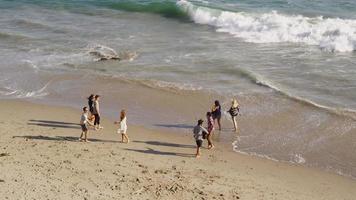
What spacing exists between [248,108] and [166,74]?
499 cm

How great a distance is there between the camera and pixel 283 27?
32.2 m

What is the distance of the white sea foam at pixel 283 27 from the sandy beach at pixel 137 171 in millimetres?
13846

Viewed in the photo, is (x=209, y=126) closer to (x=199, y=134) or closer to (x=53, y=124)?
(x=199, y=134)

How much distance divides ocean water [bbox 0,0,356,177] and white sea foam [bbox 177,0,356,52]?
60mm

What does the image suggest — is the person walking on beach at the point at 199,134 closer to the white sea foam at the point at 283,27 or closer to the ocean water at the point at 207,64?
the ocean water at the point at 207,64

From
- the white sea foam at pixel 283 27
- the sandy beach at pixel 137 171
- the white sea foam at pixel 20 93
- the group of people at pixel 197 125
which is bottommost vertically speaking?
the white sea foam at pixel 20 93

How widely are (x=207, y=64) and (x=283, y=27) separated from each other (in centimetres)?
839

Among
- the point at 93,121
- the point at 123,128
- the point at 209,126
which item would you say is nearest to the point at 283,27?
the point at 209,126

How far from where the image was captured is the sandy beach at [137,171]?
13.7m

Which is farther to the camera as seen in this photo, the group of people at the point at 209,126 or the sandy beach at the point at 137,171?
the group of people at the point at 209,126

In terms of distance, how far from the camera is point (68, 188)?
13562 mm

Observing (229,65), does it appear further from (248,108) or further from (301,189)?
(301,189)

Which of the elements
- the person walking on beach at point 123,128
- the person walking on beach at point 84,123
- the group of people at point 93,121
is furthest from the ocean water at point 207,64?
the person walking on beach at point 84,123

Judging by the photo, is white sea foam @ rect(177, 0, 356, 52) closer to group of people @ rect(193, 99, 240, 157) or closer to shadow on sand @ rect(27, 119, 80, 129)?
group of people @ rect(193, 99, 240, 157)
